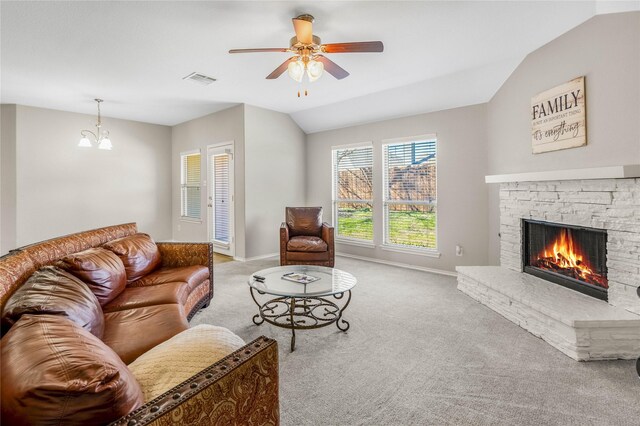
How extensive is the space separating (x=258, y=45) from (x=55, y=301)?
2690mm

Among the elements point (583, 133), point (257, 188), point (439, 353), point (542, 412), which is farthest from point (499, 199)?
point (257, 188)

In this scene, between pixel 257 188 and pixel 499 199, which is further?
pixel 257 188

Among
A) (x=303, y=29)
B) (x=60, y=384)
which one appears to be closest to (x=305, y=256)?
(x=303, y=29)

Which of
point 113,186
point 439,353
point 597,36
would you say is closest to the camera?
point 439,353

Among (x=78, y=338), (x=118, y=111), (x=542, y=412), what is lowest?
(x=542, y=412)

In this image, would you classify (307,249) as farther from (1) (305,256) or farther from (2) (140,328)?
(2) (140,328)

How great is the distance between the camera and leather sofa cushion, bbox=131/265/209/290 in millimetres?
2787

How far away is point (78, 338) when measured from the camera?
105 centimetres

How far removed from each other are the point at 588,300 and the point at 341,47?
2913mm

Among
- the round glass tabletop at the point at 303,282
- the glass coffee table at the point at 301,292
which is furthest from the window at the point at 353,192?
the round glass tabletop at the point at 303,282

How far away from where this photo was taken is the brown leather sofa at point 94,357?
0.77 m

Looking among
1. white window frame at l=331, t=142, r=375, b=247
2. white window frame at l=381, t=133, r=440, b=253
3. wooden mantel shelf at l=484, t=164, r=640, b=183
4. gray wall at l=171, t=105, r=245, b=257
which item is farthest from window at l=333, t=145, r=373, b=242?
wooden mantel shelf at l=484, t=164, r=640, b=183

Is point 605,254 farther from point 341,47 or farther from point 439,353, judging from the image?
point 341,47

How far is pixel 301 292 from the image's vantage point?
254 centimetres
